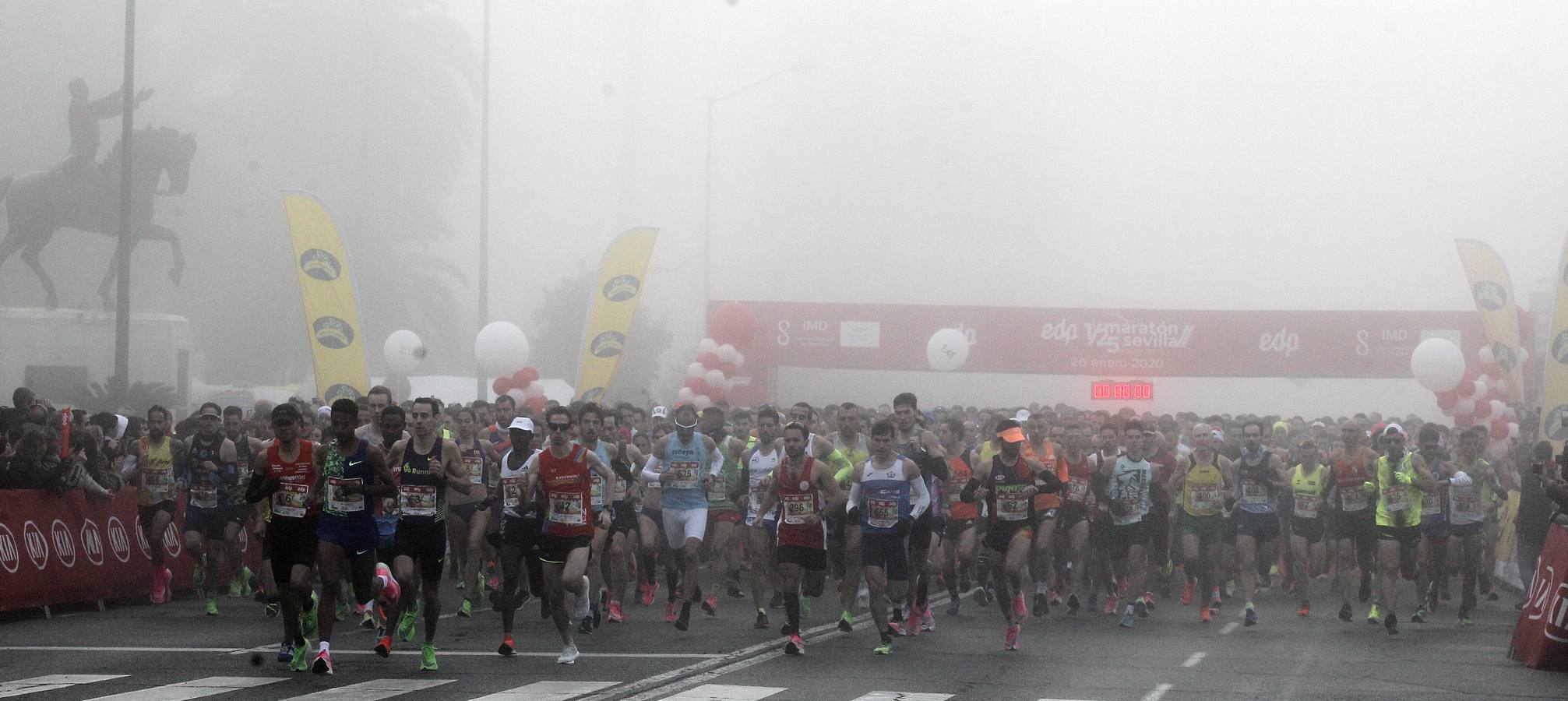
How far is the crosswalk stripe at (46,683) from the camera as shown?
10062 mm

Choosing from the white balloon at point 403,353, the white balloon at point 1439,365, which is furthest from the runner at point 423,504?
the white balloon at point 1439,365

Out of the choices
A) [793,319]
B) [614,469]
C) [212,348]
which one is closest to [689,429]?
[614,469]

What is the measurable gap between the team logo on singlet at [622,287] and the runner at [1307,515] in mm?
15929

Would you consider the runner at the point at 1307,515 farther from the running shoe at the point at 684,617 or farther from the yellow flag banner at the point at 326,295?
the yellow flag banner at the point at 326,295

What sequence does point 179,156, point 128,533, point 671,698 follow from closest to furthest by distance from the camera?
point 671,698, point 128,533, point 179,156

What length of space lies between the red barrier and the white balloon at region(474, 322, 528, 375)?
1915cm

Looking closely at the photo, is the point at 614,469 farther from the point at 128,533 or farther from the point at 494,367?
the point at 494,367

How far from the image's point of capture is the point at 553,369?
71.9 m

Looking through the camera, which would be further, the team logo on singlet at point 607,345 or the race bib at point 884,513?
the team logo on singlet at point 607,345

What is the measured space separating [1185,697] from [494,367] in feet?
66.4

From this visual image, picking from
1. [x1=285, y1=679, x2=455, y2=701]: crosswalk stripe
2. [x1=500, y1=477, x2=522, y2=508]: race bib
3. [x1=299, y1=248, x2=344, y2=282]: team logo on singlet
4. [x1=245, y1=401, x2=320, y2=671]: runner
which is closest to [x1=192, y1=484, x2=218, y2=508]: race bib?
[x1=500, y1=477, x2=522, y2=508]: race bib

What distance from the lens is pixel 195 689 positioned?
1013 cm

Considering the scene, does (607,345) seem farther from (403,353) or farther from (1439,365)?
(1439,365)

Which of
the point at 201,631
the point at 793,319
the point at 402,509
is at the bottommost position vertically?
the point at 201,631
